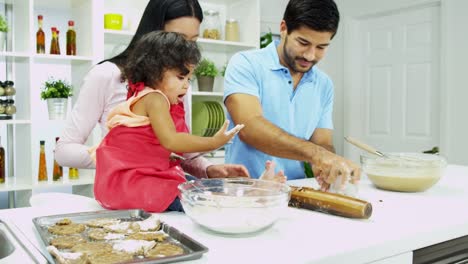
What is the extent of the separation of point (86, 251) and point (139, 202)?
345 millimetres

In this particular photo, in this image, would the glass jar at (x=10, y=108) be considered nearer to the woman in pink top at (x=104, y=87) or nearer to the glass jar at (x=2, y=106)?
the glass jar at (x=2, y=106)

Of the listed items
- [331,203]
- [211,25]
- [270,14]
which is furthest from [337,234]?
[270,14]

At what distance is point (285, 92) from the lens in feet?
6.41

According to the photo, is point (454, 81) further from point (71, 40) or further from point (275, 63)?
point (71, 40)

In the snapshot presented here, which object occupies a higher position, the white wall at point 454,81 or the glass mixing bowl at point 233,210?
the white wall at point 454,81

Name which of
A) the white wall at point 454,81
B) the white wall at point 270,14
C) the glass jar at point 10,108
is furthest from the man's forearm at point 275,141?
the white wall at point 270,14

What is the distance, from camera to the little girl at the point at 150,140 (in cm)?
115

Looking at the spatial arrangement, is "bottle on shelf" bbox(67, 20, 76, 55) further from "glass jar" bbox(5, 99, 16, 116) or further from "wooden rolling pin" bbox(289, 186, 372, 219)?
"wooden rolling pin" bbox(289, 186, 372, 219)

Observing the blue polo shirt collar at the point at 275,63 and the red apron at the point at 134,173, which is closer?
the red apron at the point at 134,173

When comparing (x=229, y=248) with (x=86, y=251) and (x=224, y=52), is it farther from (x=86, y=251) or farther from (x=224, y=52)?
(x=224, y=52)

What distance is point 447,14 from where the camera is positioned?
3957 millimetres

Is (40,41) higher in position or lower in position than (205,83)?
higher

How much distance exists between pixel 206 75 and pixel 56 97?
4.10 ft

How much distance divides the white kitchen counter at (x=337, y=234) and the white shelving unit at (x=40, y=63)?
210 cm
